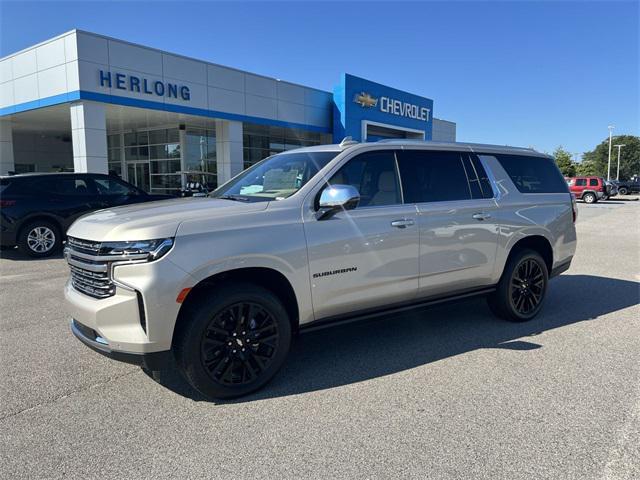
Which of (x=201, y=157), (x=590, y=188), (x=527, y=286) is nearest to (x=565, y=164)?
(x=590, y=188)

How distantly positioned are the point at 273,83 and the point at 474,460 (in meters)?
21.5

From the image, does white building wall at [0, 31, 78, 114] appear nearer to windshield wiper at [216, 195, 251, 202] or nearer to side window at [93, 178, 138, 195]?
side window at [93, 178, 138, 195]

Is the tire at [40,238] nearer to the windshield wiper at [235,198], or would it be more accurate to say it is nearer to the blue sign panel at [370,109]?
the windshield wiper at [235,198]

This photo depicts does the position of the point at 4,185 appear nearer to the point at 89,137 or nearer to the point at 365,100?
the point at 89,137

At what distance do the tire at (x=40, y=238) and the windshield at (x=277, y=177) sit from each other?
690cm

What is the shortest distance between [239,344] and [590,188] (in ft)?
127

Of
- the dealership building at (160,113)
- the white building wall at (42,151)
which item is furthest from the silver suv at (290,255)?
the white building wall at (42,151)

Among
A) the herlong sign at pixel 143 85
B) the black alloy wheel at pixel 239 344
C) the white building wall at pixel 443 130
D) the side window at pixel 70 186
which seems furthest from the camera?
the white building wall at pixel 443 130

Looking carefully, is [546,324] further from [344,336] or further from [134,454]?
[134,454]

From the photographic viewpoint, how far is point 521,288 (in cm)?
546

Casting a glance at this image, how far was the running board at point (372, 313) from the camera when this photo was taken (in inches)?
157

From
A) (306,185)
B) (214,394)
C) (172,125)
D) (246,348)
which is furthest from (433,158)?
(172,125)

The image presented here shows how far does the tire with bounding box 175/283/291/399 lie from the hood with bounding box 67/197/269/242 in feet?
1.85

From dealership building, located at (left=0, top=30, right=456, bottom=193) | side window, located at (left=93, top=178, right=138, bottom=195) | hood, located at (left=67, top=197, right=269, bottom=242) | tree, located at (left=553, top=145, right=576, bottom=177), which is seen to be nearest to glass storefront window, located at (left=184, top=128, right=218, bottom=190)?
dealership building, located at (left=0, top=30, right=456, bottom=193)
